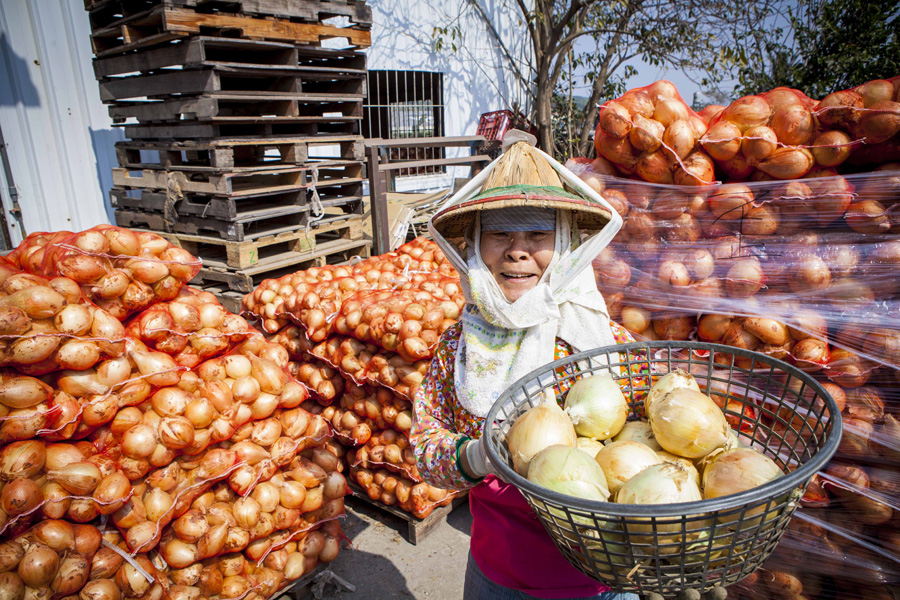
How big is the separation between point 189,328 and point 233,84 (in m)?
3.59

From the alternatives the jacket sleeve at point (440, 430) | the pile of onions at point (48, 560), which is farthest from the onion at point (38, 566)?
the jacket sleeve at point (440, 430)

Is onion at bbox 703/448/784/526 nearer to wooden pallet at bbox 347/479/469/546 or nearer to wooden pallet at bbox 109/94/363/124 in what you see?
wooden pallet at bbox 347/479/469/546

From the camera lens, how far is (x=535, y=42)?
1027 centimetres

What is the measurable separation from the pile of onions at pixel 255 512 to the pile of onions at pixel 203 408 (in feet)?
0.86

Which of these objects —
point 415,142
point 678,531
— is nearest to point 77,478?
point 678,531

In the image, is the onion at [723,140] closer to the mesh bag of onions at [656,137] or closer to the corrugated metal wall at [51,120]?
the mesh bag of onions at [656,137]

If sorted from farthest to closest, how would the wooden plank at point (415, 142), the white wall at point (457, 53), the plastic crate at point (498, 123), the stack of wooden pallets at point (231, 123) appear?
the plastic crate at point (498, 123)
the white wall at point (457, 53)
the wooden plank at point (415, 142)
the stack of wooden pallets at point (231, 123)

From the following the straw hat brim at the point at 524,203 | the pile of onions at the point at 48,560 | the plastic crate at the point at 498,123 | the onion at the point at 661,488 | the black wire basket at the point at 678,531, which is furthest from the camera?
the plastic crate at the point at 498,123

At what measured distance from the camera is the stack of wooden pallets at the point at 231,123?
151 inches

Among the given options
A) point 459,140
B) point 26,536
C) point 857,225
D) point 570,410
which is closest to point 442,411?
point 570,410

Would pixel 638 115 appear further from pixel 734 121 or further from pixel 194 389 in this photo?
pixel 194 389

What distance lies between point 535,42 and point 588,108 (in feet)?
6.96

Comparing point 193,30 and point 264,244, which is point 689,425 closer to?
point 264,244

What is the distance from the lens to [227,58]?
14.8 ft
